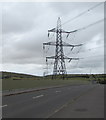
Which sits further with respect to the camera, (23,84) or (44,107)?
(23,84)

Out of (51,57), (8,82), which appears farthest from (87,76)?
(8,82)

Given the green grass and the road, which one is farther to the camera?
the green grass

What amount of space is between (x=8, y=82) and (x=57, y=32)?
101ft

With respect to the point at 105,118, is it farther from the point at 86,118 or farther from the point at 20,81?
the point at 20,81

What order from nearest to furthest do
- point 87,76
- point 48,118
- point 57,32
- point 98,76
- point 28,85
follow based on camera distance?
1. point 48,118
2. point 28,85
3. point 57,32
4. point 87,76
5. point 98,76

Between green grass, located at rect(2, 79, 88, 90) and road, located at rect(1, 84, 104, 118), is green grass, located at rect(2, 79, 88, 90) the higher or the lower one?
the higher one

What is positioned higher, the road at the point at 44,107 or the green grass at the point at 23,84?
the green grass at the point at 23,84

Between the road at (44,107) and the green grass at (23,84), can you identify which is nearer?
the road at (44,107)

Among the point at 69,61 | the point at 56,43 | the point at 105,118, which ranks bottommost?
the point at 105,118

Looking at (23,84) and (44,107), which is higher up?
(23,84)

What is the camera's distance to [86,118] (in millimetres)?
11594

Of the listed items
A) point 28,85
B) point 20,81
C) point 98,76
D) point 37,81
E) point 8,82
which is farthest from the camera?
point 98,76

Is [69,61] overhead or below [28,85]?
overhead

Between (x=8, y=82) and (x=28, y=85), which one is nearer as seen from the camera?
(x=8, y=82)
